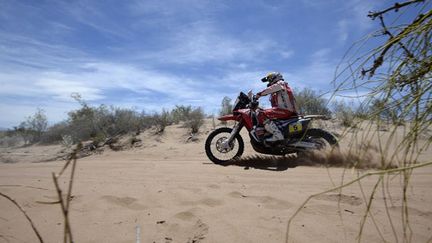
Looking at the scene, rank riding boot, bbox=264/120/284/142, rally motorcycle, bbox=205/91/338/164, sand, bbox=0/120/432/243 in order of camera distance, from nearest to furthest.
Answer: sand, bbox=0/120/432/243 < rally motorcycle, bbox=205/91/338/164 < riding boot, bbox=264/120/284/142

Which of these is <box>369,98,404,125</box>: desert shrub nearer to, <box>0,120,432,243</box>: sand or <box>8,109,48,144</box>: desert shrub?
<box>0,120,432,243</box>: sand

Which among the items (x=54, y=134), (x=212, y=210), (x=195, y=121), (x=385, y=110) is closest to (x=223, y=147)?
(x=212, y=210)

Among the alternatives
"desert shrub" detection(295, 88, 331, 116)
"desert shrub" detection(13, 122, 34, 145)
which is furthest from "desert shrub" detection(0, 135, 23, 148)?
"desert shrub" detection(295, 88, 331, 116)

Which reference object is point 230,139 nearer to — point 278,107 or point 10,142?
point 278,107

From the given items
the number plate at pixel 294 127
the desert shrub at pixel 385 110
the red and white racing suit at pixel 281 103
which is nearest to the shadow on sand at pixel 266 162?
the number plate at pixel 294 127

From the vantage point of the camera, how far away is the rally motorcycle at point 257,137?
6.43 m

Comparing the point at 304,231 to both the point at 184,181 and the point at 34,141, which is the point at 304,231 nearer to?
the point at 184,181

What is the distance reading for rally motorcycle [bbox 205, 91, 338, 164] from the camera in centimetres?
643

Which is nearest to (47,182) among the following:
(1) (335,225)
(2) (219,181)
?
(2) (219,181)

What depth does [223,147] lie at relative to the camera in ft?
22.2

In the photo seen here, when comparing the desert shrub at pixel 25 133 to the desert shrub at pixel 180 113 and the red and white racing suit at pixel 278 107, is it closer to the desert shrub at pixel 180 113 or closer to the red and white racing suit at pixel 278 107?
the desert shrub at pixel 180 113

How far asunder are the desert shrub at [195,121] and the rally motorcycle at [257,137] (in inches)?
236

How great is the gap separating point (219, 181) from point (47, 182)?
2317mm

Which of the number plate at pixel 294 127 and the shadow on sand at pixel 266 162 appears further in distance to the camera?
the number plate at pixel 294 127
